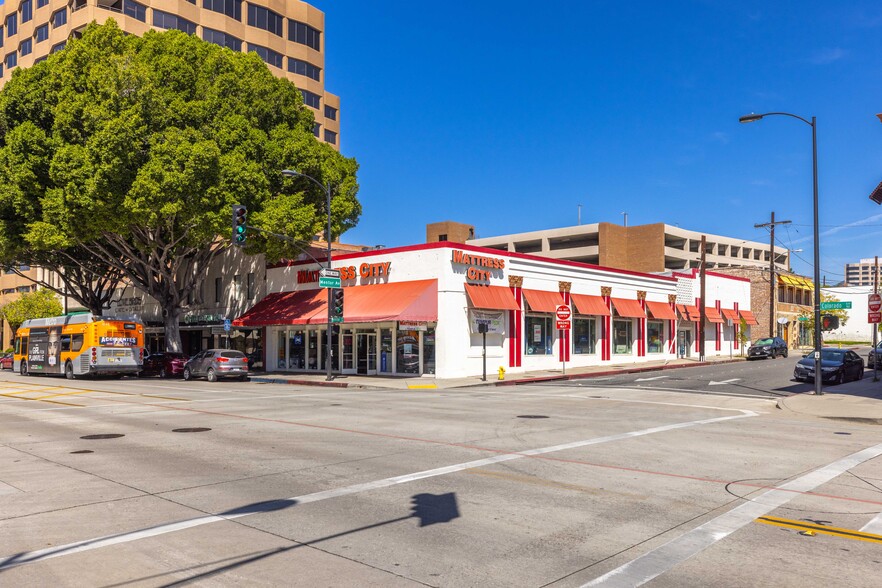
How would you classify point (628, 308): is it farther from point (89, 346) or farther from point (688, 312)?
point (89, 346)

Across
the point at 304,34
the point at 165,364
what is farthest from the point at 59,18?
the point at 165,364

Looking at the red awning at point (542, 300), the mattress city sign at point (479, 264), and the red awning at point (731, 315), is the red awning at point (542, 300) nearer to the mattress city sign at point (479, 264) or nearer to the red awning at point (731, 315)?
the mattress city sign at point (479, 264)

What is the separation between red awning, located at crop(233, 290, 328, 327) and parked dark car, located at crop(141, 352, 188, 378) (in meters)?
3.66

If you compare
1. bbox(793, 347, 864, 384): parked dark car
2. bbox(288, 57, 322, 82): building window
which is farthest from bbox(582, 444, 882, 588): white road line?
bbox(288, 57, 322, 82): building window

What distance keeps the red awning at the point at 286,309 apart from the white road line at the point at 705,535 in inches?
1103

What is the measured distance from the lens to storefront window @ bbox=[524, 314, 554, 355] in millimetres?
37469

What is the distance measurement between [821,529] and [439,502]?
3963 mm

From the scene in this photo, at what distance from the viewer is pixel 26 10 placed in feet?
209

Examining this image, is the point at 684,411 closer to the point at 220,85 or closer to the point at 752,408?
the point at 752,408

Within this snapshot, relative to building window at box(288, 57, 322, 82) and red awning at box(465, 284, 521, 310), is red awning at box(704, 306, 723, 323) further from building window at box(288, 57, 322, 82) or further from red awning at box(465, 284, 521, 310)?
building window at box(288, 57, 322, 82)

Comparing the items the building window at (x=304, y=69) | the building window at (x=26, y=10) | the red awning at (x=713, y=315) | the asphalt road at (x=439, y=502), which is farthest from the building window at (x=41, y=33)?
the red awning at (x=713, y=315)

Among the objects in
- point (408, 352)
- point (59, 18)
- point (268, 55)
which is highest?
point (59, 18)

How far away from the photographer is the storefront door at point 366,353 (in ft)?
116

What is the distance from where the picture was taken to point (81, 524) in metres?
7.18
